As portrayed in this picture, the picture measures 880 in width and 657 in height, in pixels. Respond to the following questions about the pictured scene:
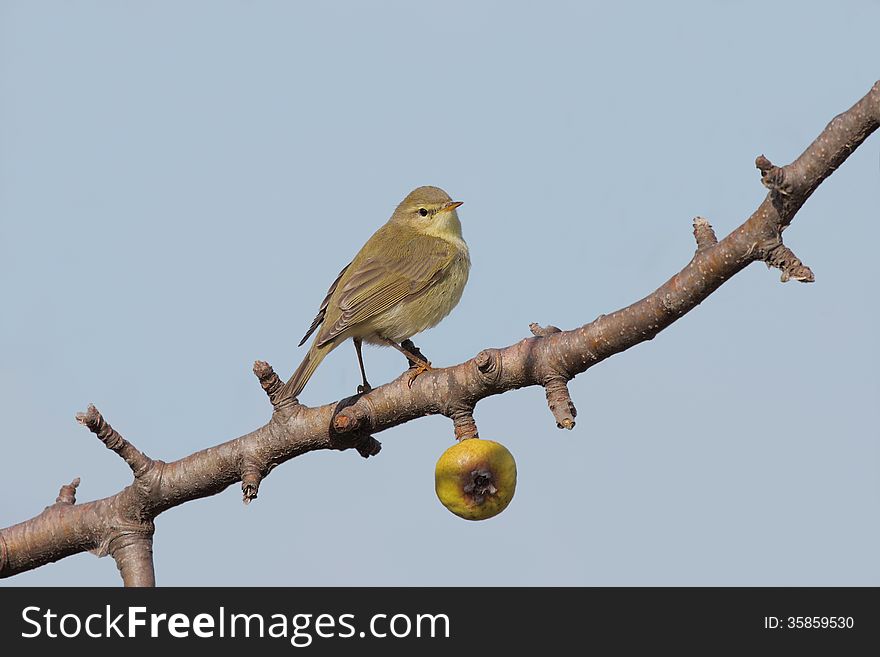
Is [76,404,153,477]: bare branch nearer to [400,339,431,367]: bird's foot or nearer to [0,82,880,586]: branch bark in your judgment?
[0,82,880,586]: branch bark

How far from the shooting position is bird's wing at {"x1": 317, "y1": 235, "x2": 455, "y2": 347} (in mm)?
8461

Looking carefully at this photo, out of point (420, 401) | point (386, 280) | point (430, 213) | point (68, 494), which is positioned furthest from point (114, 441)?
point (430, 213)

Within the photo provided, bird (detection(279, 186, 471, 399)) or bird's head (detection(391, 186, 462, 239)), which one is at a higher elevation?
bird's head (detection(391, 186, 462, 239))

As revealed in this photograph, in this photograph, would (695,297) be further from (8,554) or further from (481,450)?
(8,554)

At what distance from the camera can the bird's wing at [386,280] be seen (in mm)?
8461

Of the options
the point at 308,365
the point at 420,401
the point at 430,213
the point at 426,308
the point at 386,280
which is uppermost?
the point at 430,213

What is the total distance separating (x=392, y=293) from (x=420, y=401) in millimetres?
3418

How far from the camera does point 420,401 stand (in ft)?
17.8

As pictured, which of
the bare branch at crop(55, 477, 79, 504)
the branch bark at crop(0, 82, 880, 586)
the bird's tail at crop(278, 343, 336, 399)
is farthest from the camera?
the bird's tail at crop(278, 343, 336, 399)

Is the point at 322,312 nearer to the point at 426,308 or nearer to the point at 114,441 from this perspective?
the point at 426,308

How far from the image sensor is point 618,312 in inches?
187

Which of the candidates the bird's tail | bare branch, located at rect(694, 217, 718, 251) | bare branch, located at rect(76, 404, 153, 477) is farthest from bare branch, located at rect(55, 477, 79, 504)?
bare branch, located at rect(694, 217, 718, 251)

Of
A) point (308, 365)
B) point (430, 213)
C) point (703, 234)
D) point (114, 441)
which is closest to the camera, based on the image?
point (703, 234)

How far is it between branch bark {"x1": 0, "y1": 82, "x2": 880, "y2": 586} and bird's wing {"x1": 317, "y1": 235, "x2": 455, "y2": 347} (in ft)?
7.64
